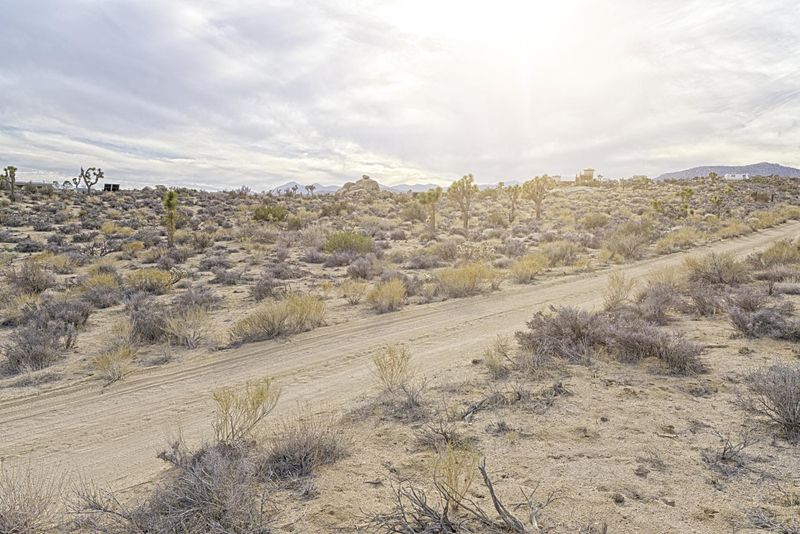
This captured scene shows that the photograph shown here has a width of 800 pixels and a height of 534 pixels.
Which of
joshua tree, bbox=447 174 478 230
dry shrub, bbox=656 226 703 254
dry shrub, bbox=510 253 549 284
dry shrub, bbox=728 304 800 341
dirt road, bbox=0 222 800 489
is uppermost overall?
joshua tree, bbox=447 174 478 230

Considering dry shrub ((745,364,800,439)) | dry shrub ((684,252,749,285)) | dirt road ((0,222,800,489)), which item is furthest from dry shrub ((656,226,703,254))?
dry shrub ((745,364,800,439))

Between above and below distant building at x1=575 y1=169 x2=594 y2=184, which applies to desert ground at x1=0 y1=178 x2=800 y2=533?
below

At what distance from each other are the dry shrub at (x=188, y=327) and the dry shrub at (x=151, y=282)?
3.84 m

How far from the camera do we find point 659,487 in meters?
3.75

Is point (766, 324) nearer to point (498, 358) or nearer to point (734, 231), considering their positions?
point (498, 358)

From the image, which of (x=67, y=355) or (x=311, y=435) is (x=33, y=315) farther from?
(x=311, y=435)

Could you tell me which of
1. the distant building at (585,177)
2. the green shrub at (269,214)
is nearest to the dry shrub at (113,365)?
the green shrub at (269,214)

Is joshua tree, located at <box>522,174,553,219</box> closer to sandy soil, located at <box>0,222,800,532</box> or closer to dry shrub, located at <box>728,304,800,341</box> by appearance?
sandy soil, located at <box>0,222,800,532</box>

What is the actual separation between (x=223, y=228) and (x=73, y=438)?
22.2 meters

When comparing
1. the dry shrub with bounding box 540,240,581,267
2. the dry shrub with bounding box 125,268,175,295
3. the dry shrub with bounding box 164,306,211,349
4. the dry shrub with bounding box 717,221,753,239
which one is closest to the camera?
the dry shrub with bounding box 164,306,211,349

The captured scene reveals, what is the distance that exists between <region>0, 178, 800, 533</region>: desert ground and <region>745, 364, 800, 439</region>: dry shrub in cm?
3

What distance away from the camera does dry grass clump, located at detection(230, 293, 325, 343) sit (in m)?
8.60

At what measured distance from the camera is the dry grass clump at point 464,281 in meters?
12.0

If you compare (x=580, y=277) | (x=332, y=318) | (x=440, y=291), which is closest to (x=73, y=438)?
(x=332, y=318)
